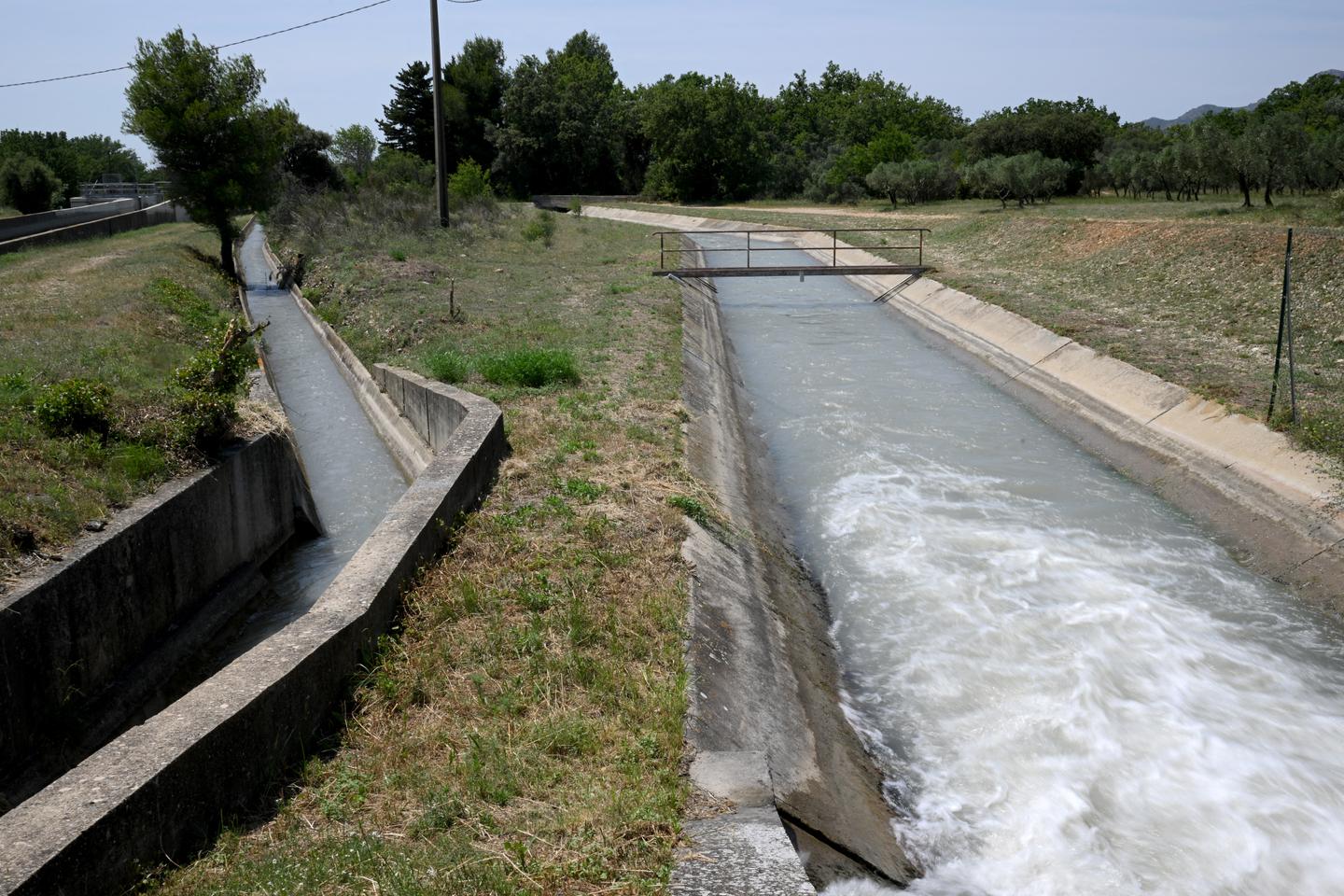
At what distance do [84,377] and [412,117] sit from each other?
6817cm

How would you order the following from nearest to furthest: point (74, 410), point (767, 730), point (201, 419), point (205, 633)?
1. point (767, 730)
2. point (205, 633)
3. point (74, 410)
4. point (201, 419)

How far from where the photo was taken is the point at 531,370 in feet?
44.8

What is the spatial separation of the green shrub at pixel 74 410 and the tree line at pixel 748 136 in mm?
40156

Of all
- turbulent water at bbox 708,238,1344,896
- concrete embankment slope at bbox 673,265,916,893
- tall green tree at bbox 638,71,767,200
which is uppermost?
tall green tree at bbox 638,71,767,200

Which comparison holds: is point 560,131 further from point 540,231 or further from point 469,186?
point 540,231

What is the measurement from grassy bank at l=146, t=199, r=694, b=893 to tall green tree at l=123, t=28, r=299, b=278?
20.0 metres

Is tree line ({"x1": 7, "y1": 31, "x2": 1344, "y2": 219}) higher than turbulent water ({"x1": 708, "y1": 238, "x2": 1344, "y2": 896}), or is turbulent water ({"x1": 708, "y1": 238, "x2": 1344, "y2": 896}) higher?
tree line ({"x1": 7, "y1": 31, "x2": 1344, "y2": 219})

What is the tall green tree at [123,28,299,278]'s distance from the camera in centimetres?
2827

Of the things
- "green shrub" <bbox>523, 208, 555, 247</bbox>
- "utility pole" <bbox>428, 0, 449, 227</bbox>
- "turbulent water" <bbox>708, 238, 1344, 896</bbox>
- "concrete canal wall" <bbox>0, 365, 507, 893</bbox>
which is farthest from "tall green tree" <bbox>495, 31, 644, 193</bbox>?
"concrete canal wall" <bbox>0, 365, 507, 893</bbox>

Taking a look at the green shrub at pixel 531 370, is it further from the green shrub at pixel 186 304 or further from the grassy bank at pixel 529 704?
the green shrub at pixel 186 304

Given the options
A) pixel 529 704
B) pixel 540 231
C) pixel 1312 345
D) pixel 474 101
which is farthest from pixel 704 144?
pixel 529 704

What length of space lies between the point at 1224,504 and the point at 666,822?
379 inches

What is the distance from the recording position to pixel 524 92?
73.0m

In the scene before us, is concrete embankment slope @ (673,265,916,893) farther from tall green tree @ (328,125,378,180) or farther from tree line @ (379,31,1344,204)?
tall green tree @ (328,125,378,180)
